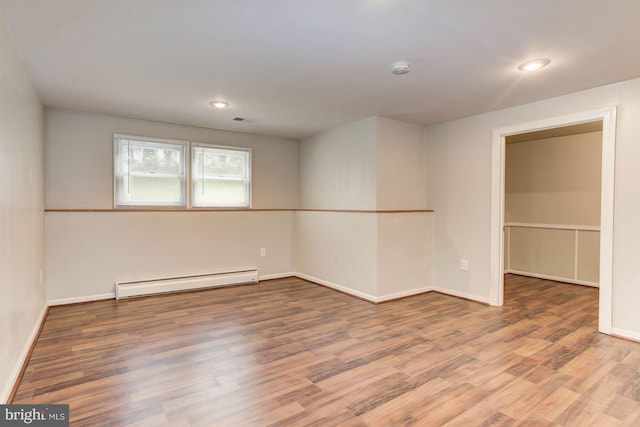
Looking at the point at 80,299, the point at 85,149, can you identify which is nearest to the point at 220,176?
the point at 85,149

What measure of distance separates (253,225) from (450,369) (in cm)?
342

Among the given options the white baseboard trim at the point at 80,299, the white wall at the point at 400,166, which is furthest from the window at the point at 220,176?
the white wall at the point at 400,166

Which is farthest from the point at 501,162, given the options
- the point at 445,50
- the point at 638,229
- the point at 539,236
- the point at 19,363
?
the point at 19,363

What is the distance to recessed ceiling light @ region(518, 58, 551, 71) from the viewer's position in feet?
8.28

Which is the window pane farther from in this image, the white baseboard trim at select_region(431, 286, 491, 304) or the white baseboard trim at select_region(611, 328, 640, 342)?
the white baseboard trim at select_region(611, 328, 640, 342)

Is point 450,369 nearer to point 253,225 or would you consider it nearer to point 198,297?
point 198,297

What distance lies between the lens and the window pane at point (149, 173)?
419cm

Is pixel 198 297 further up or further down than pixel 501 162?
further down

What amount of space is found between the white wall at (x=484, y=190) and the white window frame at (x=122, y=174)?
3.16 m

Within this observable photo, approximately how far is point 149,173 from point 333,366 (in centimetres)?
332

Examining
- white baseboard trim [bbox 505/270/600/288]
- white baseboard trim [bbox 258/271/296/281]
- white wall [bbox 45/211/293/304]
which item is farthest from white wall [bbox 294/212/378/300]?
white baseboard trim [bbox 505/270/600/288]

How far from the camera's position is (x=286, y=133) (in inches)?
200

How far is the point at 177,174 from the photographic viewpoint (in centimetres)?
455

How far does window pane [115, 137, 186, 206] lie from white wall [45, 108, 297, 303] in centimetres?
12
